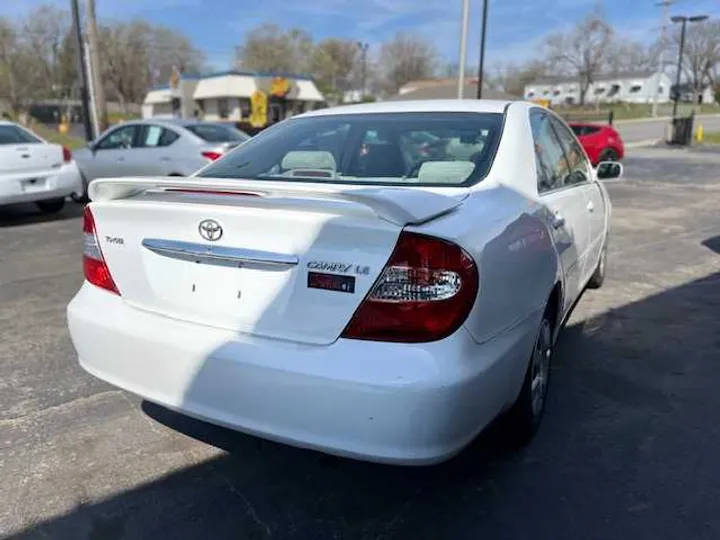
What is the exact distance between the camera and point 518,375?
2.46 m

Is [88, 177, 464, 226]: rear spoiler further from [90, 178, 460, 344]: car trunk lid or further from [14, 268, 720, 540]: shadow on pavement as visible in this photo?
[14, 268, 720, 540]: shadow on pavement

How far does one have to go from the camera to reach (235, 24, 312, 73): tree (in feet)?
239

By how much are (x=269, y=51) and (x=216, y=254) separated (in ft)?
248

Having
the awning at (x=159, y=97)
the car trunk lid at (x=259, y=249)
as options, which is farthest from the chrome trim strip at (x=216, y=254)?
the awning at (x=159, y=97)

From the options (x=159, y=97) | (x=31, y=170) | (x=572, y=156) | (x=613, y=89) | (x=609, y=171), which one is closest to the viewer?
(x=572, y=156)

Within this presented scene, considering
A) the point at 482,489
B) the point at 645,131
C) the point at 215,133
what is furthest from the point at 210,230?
the point at 645,131

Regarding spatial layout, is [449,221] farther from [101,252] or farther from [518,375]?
[101,252]

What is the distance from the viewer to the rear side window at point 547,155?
3129mm

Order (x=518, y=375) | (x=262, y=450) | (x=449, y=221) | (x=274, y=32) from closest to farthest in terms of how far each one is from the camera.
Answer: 1. (x=449, y=221)
2. (x=518, y=375)
3. (x=262, y=450)
4. (x=274, y=32)

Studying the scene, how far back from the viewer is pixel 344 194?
2.11 metres

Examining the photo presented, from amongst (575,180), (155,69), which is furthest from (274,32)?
(575,180)

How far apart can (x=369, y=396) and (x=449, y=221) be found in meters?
0.63

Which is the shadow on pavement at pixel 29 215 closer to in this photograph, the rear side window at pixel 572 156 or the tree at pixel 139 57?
the rear side window at pixel 572 156

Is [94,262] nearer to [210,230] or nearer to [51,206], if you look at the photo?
[210,230]
